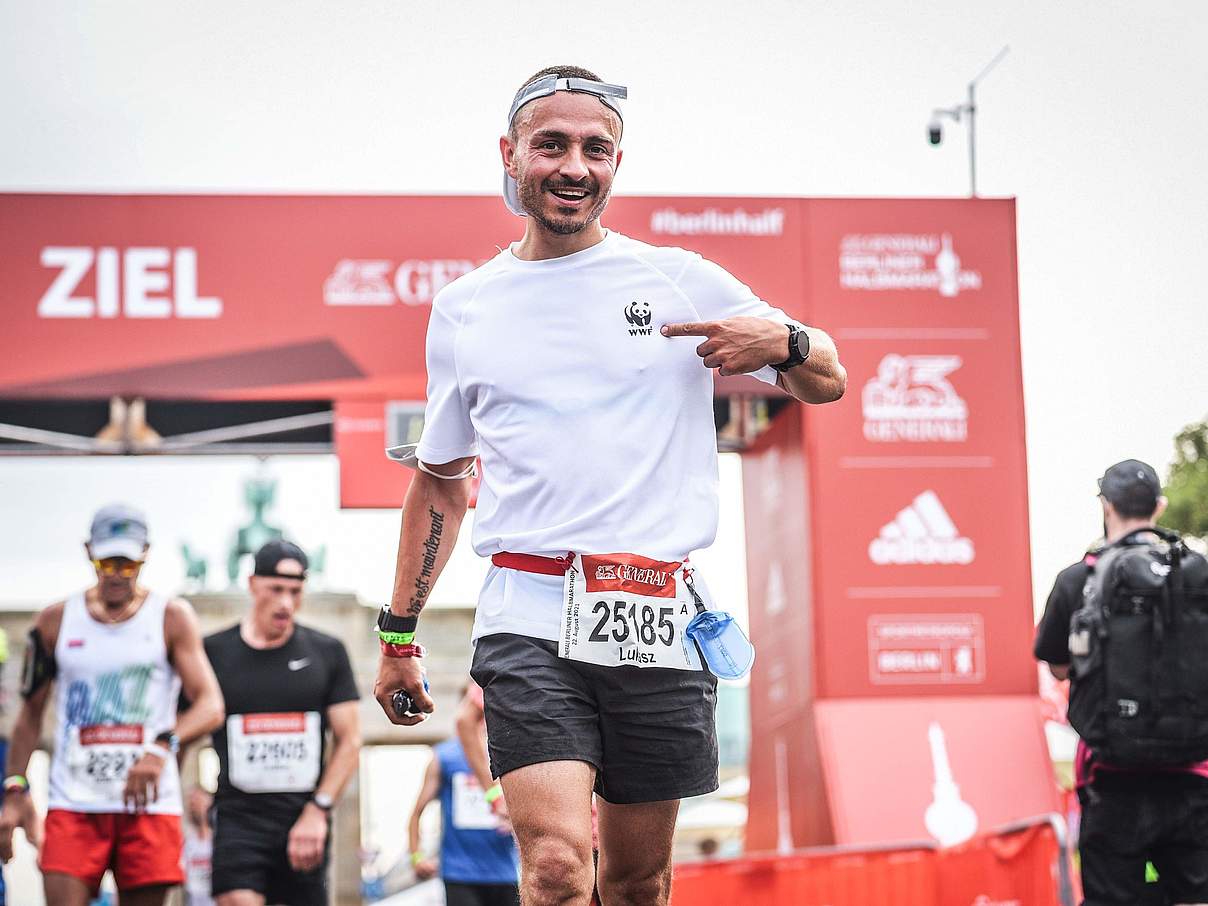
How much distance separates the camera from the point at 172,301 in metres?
13.8

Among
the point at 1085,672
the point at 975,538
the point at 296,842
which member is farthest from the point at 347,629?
the point at 1085,672

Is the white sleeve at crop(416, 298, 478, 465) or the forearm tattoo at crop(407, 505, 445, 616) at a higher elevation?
the white sleeve at crop(416, 298, 478, 465)

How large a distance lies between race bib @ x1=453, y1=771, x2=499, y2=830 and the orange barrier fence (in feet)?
3.61

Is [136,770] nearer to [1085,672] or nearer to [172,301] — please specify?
[1085,672]

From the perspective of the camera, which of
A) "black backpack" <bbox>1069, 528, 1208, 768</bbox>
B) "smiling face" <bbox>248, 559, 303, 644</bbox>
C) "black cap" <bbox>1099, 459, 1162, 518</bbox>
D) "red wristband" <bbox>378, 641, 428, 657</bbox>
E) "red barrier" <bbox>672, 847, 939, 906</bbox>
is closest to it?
"red wristband" <bbox>378, 641, 428, 657</bbox>

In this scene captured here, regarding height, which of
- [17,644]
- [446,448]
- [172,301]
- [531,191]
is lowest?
[17,644]

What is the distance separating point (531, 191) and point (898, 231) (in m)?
10.9

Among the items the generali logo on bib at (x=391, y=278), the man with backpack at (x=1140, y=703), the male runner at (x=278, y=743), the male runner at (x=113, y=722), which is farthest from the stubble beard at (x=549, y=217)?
the generali logo on bib at (x=391, y=278)

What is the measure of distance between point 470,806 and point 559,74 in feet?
18.2

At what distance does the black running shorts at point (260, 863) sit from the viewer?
745 cm

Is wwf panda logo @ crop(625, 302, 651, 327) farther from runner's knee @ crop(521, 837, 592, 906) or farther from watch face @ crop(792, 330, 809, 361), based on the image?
runner's knee @ crop(521, 837, 592, 906)

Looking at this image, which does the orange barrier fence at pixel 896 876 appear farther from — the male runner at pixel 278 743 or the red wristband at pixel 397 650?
the red wristband at pixel 397 650

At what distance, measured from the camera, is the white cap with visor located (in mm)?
3822

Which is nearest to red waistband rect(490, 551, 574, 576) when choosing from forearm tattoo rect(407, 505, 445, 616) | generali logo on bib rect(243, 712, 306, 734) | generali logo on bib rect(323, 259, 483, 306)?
forearm tattoo rect(407, 505, 445, 616)
